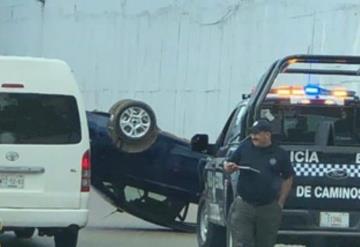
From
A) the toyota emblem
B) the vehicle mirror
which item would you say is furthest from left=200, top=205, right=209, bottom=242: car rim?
the toyota emblem

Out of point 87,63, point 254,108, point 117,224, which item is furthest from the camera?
point 87,63

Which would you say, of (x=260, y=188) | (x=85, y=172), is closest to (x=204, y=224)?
(x=85, y=172)

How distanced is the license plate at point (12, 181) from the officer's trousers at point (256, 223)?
2.62 meters

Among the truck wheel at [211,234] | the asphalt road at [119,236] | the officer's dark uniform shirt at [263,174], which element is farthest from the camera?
the asphalt road at [119,236]

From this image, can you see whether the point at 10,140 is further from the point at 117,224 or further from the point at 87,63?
the point at 87,63

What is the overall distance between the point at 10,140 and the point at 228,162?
262 cm

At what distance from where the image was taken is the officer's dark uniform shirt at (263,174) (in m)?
8.80

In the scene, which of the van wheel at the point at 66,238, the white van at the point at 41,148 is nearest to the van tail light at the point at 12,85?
the white van at the point at 41,148

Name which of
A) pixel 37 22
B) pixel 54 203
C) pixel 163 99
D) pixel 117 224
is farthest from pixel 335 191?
pixel 37 22

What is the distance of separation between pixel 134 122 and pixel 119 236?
1694mm

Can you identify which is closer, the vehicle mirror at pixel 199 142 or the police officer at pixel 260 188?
the police officer at pixel 260 188

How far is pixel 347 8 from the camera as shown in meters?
20.7

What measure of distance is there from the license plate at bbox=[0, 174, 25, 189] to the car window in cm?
226

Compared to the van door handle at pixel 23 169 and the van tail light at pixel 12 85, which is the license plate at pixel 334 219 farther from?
the van tail light at pixel 12 85
